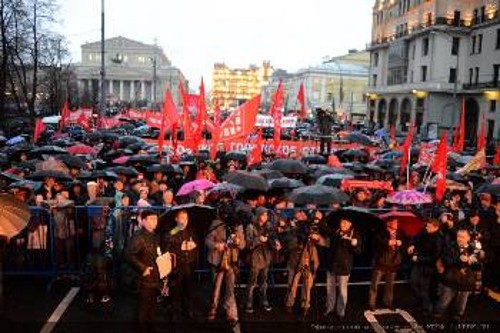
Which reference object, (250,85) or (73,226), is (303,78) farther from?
(73,226)

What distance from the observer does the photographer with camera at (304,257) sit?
809 cm

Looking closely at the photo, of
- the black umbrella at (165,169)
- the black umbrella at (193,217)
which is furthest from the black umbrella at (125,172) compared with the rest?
the black umbrella at (193,217)

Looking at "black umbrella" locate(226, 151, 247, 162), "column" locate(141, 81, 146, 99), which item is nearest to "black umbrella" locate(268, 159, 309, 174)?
"black umbrella" locate(226, 151, 247, 162)

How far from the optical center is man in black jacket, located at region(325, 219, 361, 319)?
797 cm

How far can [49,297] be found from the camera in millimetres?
8625

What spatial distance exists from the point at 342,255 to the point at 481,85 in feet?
166

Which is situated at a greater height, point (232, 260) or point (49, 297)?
point (232, 260)

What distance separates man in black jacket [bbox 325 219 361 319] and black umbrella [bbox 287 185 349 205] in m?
0.81

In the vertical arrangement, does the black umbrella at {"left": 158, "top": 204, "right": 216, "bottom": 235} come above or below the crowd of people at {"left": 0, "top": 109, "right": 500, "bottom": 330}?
above

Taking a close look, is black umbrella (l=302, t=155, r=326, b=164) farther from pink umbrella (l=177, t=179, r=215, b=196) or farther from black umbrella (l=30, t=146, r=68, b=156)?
pink umbrella (l=177, t=179, r=215, b=196)

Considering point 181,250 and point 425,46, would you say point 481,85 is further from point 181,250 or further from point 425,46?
point 181,250

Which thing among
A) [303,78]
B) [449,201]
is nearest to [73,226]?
[449,201]

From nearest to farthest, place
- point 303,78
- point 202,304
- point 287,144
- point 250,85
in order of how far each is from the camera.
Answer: point 202,304 → point 287,144 → point 303,78 → point 250,85

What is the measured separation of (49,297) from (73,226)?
3.93 feet
